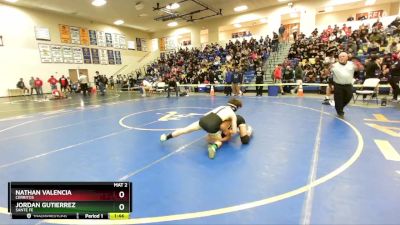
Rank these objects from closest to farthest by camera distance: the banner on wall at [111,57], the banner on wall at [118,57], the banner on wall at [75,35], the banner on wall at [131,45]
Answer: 1. the banner on wall at [75,35]
2. the banner on wall at [111,57]
3. the banner on wall at [118,57]
4. the banner on wall at [131,45]

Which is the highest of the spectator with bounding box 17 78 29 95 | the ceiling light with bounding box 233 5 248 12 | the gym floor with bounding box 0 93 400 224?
the ceiling light with bounding box 233 5 248 12

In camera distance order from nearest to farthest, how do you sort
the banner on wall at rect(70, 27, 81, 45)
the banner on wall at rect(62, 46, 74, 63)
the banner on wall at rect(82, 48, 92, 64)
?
the banner on wall at rect(62, 46, 74, 63) < the banner on wall at rect(70, 27, 81, 45) < the banner on wall at rect(82, 48, 92, 64)

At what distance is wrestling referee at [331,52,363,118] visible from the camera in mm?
6758

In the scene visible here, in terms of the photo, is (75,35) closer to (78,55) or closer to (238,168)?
(78,55)

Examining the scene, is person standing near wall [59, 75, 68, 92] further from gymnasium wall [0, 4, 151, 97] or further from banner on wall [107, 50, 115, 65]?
banner on wall [107, 50, 115, 65]

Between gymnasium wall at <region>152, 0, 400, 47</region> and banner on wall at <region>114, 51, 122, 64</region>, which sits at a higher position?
gymnasium wall at <region>152, 0, 400, 47</region>

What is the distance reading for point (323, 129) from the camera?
5730 mm

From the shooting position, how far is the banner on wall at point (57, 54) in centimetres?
2234

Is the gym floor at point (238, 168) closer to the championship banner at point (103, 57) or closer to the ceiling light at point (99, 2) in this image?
the ceiling light at point (99, 2)

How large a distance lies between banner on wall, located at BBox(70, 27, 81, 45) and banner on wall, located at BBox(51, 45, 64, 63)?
61.1 inches

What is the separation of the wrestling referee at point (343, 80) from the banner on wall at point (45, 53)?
75.5 ft

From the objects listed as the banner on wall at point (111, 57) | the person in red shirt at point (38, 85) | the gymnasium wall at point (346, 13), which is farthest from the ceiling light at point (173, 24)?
the gymnasium wall at point (346, 13)

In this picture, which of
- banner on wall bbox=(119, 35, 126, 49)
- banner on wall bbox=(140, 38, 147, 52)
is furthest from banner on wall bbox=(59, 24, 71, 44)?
banner on wall bbox=(140, 38, 147, 52)

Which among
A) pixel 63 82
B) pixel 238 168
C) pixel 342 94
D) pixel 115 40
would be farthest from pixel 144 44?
pixel 238 168
